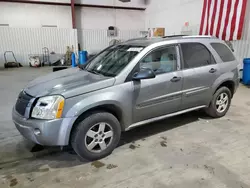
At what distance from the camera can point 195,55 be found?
3.22 metres

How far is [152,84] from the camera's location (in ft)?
8.96

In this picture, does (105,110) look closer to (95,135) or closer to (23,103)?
(95,135)

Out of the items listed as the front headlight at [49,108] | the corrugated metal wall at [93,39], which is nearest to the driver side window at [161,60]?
the front headlight at [49,108]

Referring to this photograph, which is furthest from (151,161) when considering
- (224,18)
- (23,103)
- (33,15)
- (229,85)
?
(33,15)

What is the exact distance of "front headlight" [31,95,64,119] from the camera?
2188 mm

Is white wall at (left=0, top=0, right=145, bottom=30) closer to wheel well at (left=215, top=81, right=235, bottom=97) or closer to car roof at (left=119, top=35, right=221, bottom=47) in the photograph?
car roof at (left=119, top=35, right=221, bottom=47)

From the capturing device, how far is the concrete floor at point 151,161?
84.0 inches

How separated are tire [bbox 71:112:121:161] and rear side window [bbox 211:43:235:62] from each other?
2254mm

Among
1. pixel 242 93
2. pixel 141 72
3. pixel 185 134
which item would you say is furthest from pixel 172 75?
pixel 242 93

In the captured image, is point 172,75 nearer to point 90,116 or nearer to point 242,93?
point 90,116

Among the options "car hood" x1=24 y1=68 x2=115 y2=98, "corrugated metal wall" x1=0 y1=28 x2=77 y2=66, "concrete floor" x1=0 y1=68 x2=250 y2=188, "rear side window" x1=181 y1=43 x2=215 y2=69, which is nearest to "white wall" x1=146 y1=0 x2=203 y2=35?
"corrugated metal wall" x1=0 y1=28 x2=77 y2=66

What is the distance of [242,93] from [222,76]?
2.77 meters

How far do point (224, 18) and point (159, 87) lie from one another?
20.8 ft

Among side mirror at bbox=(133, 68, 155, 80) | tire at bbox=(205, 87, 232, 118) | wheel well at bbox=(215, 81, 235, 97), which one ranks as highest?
side mirror at bbox=(133, 68, 155, 80)
